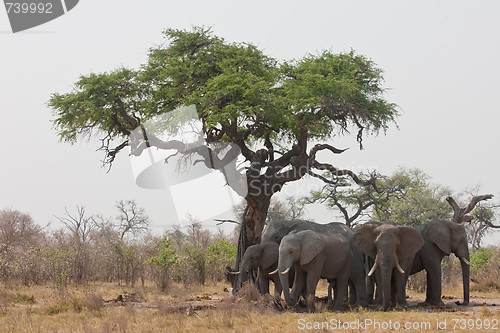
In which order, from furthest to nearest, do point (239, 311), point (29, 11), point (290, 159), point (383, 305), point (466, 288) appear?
point (290, 159)
point (29, 11)
point (466, 288)
point (383, 305)
point (239, 311)

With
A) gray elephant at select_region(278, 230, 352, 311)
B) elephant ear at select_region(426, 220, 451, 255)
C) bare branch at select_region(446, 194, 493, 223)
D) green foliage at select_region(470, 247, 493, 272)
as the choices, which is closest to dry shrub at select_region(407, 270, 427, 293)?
bare branch at select_region(446, 194, 493, 223)

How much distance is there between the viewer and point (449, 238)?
636 inches

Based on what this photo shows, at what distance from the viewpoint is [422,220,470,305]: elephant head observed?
16.0m

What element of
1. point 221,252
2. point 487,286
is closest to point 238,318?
point 487,286

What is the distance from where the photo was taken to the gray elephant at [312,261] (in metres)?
14.0

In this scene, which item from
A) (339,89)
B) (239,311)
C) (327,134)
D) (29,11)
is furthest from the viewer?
(327,134)

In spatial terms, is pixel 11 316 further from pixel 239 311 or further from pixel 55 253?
pixel 55 253

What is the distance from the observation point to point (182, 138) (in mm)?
21375

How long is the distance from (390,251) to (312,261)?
75.7 inches

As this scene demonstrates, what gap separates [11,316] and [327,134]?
14.9 metres

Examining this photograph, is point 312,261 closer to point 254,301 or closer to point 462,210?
point 254,301

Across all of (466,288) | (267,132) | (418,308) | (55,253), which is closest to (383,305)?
(418,308)

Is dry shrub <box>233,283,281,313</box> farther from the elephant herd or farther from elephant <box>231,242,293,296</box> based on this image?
elephant <box>231,242,293,296</box>

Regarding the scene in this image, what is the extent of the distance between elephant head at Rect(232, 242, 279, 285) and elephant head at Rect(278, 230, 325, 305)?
1.70m
